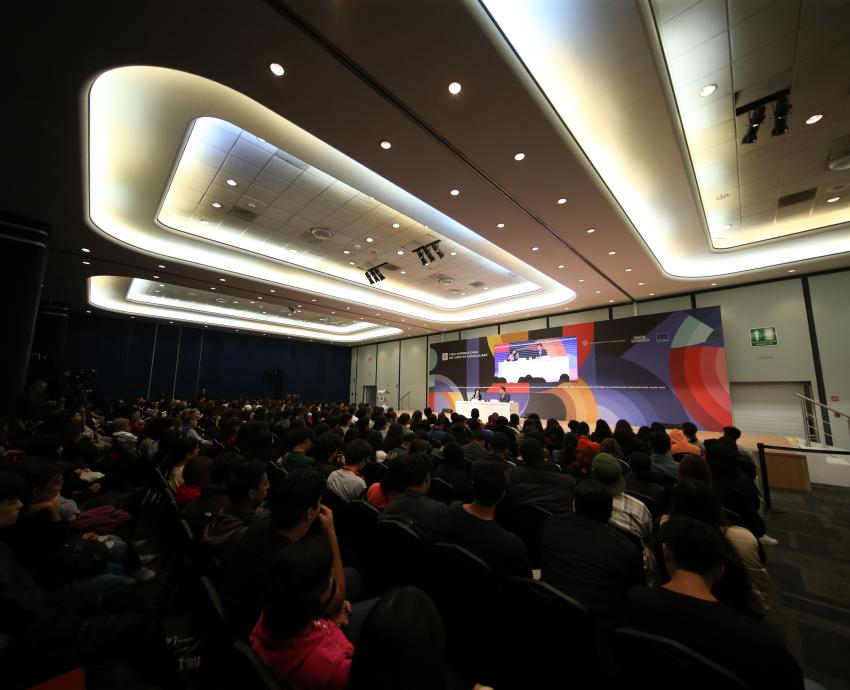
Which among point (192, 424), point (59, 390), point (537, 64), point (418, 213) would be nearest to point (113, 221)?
point (59, 390)

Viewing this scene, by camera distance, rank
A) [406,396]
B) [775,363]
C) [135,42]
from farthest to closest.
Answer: [406,396]
[775,363]
[135,42]

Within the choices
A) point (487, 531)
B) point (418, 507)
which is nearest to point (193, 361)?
point (418, 507)

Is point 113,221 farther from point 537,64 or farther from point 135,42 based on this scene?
point 537,64

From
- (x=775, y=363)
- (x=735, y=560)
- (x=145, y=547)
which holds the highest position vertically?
(x=775, y=363)

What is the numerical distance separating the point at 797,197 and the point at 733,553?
21.8 ft

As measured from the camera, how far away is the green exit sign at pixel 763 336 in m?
7.79

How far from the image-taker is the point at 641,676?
3.67 ft

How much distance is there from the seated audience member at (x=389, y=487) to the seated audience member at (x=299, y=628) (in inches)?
56.3

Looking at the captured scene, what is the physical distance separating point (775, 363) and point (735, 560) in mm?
8583

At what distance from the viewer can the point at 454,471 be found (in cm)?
318

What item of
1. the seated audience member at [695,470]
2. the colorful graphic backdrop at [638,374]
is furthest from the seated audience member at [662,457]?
the colorful graphic backdrop at [638,374]

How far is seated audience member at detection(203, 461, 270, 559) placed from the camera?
1838 mm

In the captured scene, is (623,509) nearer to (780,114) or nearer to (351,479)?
(351,479)

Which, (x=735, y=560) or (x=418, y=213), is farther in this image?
(x=418, y=213)
